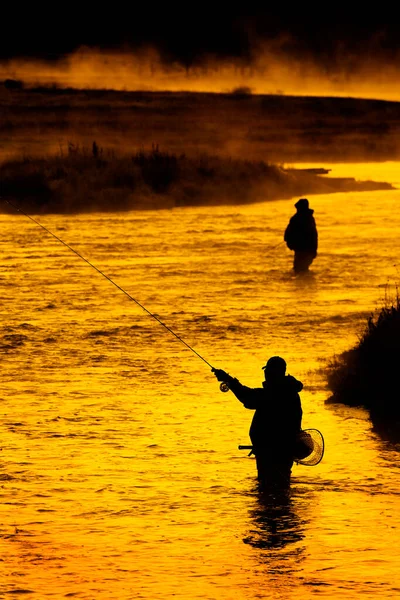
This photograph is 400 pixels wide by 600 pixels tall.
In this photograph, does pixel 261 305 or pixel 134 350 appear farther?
pixel 261 305

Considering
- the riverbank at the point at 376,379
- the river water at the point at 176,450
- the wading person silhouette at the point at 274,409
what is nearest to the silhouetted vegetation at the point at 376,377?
the riverbank at the point at 376,379

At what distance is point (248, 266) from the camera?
30.9 meters

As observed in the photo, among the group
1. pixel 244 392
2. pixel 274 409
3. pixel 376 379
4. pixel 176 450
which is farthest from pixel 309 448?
pixel 376 379

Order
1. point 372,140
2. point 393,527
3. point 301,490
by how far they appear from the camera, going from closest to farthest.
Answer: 1. point 393,527
2. point 301,490
3. point 372,140

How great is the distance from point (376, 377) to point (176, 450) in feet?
9.22

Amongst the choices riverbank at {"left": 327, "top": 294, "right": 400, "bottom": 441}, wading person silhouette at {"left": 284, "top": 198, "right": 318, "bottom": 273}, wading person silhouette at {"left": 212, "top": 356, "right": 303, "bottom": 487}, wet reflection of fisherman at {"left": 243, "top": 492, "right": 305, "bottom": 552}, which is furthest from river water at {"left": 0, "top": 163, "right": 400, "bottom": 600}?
wading person silhouette at {"left": 284, "top": 198, "right": 318, "bottom": 273}

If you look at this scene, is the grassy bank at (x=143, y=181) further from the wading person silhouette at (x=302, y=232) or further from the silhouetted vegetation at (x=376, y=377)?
the silhouetted vegetation at (x=376, y=377)

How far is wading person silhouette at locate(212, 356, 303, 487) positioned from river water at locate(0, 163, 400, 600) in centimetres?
32

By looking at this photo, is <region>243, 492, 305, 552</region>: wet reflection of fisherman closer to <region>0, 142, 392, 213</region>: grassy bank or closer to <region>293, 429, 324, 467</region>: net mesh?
<region>293, 429, 324, 467</region>: net mesh

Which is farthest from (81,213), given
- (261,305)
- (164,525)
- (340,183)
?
(164,525)

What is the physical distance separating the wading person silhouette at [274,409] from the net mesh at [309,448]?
4cm

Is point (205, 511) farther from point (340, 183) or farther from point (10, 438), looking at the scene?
point (340, 183)

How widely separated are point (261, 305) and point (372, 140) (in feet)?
280

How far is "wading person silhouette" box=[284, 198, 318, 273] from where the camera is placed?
26125 mm
